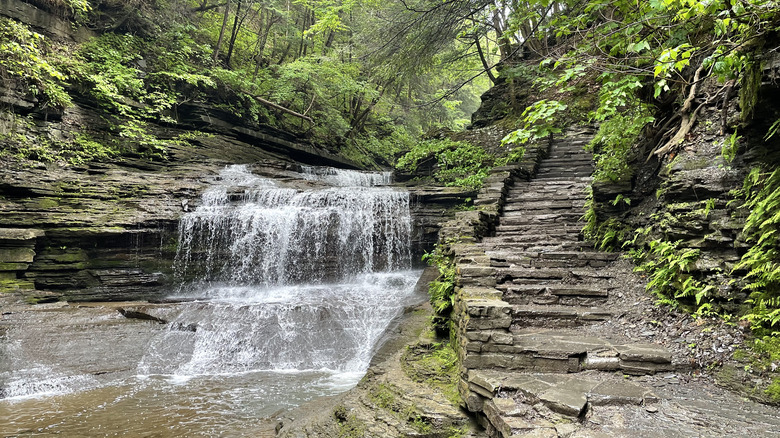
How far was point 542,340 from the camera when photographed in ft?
14.4

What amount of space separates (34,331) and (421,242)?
32.3 feet

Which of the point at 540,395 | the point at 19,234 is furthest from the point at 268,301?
the point at 540,395

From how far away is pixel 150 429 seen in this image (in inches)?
206

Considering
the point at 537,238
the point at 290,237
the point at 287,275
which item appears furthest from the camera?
the point at 290,237

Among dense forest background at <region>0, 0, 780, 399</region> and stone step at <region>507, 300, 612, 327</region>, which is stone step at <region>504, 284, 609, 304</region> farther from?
dense forest background at <region>0, 0, 780, 399</region>

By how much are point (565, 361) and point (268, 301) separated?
8170 mm

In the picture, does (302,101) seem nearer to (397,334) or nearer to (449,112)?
(449,112)

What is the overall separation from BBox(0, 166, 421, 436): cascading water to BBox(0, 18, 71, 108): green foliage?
17.3 ft

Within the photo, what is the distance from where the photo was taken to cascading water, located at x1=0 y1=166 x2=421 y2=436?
6496mm

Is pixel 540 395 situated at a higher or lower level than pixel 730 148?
lower

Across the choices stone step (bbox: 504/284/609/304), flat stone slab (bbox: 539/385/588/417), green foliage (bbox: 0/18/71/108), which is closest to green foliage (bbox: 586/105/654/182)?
stone step (bbox: 504/284/609/304)

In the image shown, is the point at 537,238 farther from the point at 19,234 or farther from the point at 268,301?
the point at 19,234

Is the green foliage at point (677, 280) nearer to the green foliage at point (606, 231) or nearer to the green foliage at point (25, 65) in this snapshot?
the green foliage at point (606, 231)

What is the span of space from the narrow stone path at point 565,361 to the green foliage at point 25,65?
41.3ft
